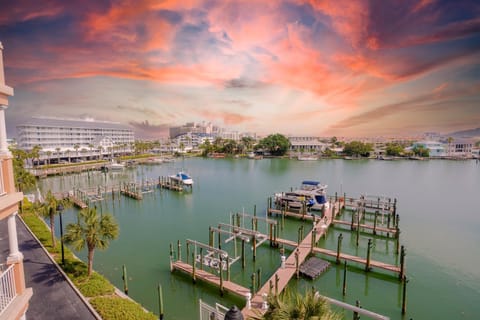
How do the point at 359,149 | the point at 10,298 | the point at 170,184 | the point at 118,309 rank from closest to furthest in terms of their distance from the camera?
the point at 10,298, the point at 118,309, the point at 170,184, the point at 359,149

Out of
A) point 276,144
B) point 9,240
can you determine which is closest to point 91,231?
point 9,240

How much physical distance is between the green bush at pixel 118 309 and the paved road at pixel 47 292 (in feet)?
1.52

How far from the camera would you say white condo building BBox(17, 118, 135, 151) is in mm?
91750

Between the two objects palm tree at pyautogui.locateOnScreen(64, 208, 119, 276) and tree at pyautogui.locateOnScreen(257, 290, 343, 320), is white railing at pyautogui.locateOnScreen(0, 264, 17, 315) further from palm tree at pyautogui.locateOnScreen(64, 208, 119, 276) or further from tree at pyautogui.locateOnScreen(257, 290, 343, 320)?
palm tree at pyautogui.locateOnScreen(64, 208, 119, 276)

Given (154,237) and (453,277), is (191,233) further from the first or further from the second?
(453,277)

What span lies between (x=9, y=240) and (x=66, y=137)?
398 ft

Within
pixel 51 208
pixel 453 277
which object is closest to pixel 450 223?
pixel 453 277

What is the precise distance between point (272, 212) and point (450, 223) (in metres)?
20.5

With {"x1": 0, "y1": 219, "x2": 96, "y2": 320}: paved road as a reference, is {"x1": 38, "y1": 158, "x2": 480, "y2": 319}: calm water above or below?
below

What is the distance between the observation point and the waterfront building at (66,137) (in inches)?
3524

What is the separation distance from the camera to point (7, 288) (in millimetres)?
6480

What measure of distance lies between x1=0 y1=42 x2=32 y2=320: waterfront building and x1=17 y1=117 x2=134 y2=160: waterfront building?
91.3 metres

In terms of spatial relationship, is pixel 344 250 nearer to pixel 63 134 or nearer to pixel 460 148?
pixel 63 134

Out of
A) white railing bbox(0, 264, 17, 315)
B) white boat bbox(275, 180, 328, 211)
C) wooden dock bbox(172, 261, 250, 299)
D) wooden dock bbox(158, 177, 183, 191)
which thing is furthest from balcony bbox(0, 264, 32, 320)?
wooden dock bbox(158, 177, 183, 191)
